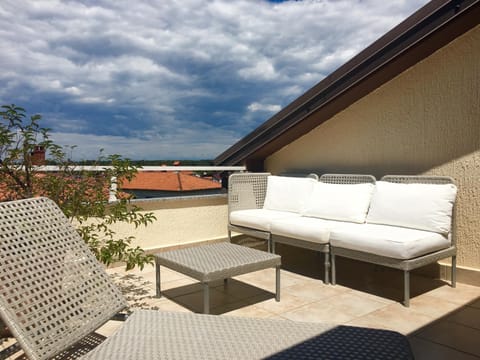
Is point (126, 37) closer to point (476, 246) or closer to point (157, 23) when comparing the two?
point (157, 23)

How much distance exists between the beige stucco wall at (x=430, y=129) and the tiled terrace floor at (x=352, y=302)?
0.77 meters

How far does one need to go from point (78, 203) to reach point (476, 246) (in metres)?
3.82

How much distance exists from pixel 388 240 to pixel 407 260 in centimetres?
22

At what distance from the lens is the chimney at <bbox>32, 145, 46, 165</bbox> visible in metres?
2.96

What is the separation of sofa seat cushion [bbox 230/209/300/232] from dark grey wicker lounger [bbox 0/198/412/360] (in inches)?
108

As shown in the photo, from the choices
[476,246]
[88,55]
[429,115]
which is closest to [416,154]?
[429,115]

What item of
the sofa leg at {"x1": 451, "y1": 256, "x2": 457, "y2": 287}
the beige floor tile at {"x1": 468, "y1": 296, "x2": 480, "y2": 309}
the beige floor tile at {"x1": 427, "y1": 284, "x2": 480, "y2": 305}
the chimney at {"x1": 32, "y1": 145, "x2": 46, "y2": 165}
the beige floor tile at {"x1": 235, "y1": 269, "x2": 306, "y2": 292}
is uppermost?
the chimney at {"x1": 32, "y1": 145, "x2": 46, "y2": 165}

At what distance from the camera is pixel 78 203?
124 inches

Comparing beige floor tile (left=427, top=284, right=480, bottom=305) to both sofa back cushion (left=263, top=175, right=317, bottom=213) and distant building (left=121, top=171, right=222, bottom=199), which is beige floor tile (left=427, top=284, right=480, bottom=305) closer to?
sofa back cushion (left=263, top=175, right=317, bottom=213)

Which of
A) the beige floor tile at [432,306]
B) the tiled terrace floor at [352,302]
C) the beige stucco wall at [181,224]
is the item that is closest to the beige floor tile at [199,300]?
the tiled terrace floor at [352,302]

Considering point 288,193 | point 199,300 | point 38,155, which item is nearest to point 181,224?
point 288,193

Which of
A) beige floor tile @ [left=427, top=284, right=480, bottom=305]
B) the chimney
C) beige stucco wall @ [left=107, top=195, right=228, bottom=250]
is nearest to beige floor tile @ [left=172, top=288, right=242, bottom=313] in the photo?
beige stucco wall @ [left=107, top=195, right=228, bottom=250]

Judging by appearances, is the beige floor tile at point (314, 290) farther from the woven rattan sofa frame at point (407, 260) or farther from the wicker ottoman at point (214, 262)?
A: the wicker ottoman at point (214, 262)

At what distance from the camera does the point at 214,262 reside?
10.4 ft
